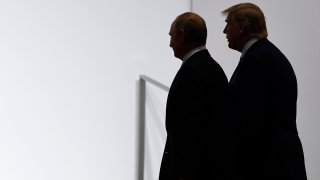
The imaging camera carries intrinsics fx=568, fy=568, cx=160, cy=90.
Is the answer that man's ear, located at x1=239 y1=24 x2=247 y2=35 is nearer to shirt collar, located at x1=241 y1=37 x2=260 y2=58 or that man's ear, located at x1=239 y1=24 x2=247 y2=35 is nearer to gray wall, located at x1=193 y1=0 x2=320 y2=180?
shirt collar, located at x1=241 y1=37 x2=260 y2=58

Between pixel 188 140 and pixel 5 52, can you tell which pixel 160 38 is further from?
pixel 188 140

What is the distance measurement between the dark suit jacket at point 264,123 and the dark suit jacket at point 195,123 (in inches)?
4.0

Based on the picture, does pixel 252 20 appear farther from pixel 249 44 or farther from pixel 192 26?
pixel 192 26

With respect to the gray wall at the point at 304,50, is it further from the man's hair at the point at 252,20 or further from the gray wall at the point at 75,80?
the man's hair at the point at 252,20

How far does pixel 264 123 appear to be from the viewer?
1.87 metres

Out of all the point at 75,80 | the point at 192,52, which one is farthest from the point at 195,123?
the point at 75,80

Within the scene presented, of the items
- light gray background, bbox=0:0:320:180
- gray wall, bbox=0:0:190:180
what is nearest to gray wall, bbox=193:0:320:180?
light gray background, bbox=0:0:320:180

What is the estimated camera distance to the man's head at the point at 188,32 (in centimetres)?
187

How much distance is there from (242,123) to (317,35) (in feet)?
4.28

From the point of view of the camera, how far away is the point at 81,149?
3023 mm

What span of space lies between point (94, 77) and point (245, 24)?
1.31 meters

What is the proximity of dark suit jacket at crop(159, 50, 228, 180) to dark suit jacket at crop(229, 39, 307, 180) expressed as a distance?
101mm

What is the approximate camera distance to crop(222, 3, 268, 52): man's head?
1954 millimetres

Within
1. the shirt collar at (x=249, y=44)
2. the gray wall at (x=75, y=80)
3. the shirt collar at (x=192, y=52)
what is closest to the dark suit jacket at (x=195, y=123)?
the shirt collar at (x=192, y=52)
